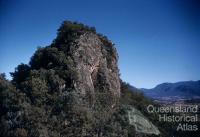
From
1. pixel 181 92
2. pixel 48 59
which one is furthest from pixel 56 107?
pixel 181 92

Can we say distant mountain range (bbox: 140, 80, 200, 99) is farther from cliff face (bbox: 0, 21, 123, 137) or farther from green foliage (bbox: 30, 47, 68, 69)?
green foliage (bbox: 30, 47, 68, 69)

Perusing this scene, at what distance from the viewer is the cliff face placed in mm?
20938

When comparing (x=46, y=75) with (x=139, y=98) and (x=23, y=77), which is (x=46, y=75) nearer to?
(x=23, y=77)

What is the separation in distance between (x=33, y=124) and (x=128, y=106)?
870 cm

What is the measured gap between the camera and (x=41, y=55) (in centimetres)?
2756

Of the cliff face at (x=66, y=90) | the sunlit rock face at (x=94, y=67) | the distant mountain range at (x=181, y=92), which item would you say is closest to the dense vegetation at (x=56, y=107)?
the cliff face at (x=66, y=90)

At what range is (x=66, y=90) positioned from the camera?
24312mm

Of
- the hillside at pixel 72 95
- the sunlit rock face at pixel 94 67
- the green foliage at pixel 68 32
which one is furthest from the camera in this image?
the green foliage at pixel 68 32

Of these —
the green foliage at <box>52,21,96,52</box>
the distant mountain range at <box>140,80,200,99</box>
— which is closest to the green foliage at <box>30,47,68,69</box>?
the green foliage at <box>52,21,96,52</box>

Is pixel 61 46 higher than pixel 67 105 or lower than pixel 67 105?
Answer: higher

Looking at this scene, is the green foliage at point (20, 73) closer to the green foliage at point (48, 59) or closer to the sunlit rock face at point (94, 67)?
the green foliage at point (48, 59)

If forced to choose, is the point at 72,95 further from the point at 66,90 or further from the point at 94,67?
the point at 94,67

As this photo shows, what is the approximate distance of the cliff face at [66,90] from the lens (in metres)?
20.9

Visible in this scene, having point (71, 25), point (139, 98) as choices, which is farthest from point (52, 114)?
point (139, 98)
